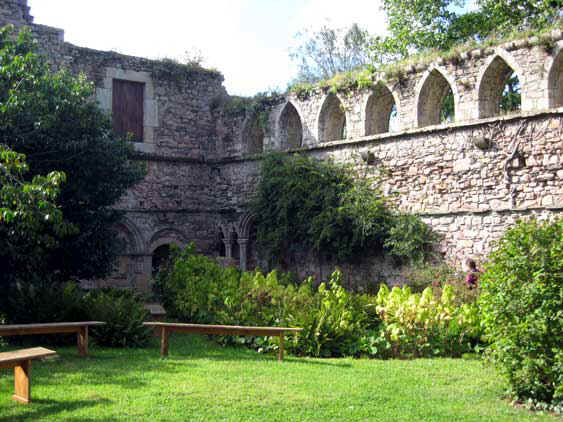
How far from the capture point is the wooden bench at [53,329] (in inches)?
289

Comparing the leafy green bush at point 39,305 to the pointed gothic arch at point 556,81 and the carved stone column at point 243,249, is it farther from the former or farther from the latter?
the pointed gothic arch at point 556,81

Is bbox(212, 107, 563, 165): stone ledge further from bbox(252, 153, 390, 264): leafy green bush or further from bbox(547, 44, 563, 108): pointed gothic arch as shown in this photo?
bbox(252, 153, 390, 264): leafy green bush

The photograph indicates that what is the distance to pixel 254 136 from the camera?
58.4ft

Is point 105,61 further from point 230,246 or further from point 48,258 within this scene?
point 48,258

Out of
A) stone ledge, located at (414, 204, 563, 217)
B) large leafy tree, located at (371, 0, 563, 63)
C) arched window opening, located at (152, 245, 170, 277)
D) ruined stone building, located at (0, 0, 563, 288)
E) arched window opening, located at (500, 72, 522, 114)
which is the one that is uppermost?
large leafy tree, located at (371, 0, 563, 63)

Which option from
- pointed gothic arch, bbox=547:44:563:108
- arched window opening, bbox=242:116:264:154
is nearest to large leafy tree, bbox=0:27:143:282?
arched window opening, bbox=242:116:264:154

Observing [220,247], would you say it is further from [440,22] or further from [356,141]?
[440,22]

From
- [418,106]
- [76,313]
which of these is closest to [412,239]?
[418,106]

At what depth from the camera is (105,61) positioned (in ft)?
53.9

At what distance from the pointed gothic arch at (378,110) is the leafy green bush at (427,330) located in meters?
6.32

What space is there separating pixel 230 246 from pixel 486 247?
750 cm

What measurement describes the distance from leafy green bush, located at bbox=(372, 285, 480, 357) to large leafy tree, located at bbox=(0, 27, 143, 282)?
198 inches

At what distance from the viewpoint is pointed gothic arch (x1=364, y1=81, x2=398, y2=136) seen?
1460 cm

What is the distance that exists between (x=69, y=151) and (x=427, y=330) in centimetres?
634
